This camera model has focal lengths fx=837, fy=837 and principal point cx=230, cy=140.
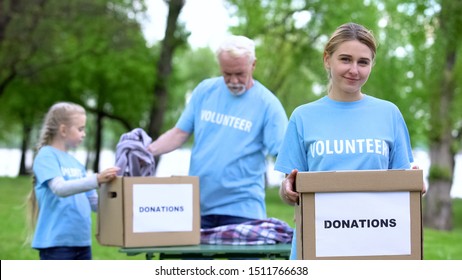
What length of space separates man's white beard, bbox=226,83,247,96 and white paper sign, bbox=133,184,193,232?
0.64 m

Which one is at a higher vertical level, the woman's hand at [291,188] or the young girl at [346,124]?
the young girl at [346,124]

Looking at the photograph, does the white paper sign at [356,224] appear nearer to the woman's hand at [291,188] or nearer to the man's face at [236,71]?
the woman's hand at [291,188]

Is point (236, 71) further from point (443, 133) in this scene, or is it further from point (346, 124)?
point (443, 133)

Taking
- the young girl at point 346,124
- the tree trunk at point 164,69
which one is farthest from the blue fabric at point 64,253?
the tree trunk at point 164,69

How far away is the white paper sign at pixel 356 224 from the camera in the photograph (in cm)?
304

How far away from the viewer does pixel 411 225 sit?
308cm

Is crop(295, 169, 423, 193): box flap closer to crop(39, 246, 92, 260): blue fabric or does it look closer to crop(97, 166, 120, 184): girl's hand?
crop(97, 166, 120, 184): girl's hand

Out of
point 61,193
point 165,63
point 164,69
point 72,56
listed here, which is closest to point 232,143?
point 61,193

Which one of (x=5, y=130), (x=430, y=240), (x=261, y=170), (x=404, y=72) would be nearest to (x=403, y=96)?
(x=404, y=72)

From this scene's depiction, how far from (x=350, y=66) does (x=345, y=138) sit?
28 centimetres

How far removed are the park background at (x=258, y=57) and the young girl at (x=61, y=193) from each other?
15.1 meters

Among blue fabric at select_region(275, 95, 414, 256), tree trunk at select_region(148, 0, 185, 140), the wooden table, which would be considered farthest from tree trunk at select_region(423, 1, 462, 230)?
blue fabric at select_region(275, 95, 414, 256)

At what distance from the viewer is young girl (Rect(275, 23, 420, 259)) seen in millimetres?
3232

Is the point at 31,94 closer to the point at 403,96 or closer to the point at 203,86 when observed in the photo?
the point at 403,96
